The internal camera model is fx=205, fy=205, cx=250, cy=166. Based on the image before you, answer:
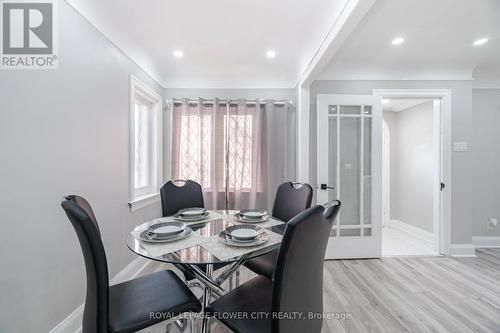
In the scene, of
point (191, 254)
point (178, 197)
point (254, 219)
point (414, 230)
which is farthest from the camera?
point (414, 230)

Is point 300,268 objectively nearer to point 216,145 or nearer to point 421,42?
point 216,145

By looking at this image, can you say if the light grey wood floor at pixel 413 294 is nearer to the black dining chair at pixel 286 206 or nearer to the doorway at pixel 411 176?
the doorway at pixel 411 176

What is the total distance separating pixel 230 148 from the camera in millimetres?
2998

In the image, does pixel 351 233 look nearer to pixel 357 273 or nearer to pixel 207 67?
pixel 357 273

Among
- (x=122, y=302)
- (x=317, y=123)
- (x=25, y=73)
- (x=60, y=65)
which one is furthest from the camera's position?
(x=317, y=123)

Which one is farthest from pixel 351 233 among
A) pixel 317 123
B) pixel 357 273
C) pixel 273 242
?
pixel 273 242

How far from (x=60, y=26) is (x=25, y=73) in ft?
1.52

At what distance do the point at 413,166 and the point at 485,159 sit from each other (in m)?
0.89

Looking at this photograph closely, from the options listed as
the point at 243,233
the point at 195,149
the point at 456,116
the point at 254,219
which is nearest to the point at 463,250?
the point at 456,116

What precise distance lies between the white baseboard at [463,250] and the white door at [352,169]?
106cm

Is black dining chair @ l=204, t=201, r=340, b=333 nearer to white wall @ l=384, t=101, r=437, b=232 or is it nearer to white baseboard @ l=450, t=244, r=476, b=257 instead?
white baseboard @ l=450, t=244, r=476, b=257

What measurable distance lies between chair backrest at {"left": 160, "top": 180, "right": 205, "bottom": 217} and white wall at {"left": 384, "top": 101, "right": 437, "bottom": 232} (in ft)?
12.4

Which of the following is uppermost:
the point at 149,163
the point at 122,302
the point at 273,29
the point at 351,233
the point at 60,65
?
the point at 273,29

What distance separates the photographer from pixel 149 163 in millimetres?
2867
